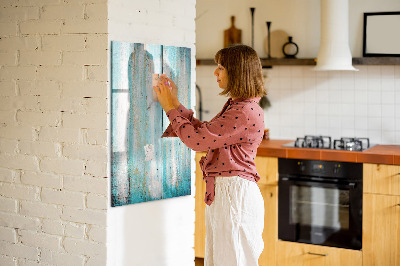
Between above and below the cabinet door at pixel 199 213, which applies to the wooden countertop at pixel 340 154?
above

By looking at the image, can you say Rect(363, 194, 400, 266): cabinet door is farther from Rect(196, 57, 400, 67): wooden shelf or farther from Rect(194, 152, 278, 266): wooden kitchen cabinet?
Rect(196, 57, 400, 67): wooden shelf

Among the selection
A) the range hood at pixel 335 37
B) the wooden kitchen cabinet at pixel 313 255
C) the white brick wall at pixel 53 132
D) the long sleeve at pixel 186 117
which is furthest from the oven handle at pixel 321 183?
the white brick wall at pixel 53 132

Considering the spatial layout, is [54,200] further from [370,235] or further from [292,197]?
[370,235]

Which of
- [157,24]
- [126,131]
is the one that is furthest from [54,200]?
[157,24]

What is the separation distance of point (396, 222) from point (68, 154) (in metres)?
2.20

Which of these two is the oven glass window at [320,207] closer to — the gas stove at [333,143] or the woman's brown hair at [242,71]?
the gas stove at [333,143]

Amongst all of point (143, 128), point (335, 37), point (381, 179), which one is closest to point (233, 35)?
point (335, 37)

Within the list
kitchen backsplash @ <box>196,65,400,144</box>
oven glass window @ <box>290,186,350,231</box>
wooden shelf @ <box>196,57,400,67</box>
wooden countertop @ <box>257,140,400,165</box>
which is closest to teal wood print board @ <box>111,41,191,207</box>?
wooden countertop @ <box>257,140,400,165</box>

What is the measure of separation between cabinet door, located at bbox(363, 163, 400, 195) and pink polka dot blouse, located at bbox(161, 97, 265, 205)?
4.66 ft

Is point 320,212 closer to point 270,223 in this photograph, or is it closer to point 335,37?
point 270,223

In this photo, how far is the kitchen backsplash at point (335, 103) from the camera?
14.7 feet

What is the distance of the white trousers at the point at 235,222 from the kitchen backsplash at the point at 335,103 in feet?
6.93

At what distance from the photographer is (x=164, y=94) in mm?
2838

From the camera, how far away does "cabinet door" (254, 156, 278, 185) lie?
4.22m
